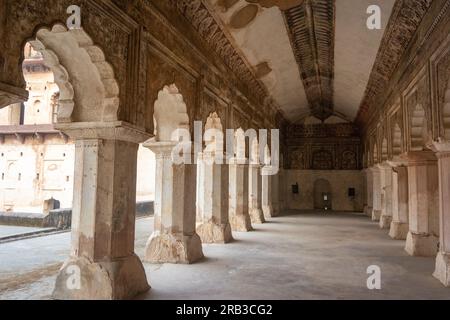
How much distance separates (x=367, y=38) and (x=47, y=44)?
7415mm

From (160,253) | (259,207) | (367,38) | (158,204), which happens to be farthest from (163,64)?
(259,207)

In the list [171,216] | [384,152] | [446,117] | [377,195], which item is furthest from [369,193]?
[171,216]

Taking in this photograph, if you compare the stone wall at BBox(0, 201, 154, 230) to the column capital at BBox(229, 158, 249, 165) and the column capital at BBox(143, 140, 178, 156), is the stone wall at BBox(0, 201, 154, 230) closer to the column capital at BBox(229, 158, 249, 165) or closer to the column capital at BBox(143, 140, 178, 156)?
the column capital at BBox(229, 158, 249, 165)

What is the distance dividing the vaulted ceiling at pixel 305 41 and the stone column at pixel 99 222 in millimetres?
3475

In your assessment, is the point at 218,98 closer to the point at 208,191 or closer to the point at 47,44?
the point at 208,191

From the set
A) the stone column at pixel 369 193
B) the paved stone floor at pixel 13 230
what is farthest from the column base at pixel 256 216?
the paved stone floor at pixel 13 230

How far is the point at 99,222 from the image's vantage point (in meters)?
5.14

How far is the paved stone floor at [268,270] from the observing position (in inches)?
217

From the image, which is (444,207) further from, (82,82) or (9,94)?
(9,94)

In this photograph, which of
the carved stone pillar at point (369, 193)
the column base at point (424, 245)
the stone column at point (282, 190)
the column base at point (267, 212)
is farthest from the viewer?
the stone column at point (282, 190)

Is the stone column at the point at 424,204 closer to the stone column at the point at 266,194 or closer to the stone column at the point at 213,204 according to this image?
the stone column at the point at 213,204

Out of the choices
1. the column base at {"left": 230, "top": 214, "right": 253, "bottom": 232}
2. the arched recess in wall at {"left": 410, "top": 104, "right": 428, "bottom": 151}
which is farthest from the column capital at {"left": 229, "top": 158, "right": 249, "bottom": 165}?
the arched recess in wall at {"left": 410, "top": 104, "right": 428, "bottom": 151}

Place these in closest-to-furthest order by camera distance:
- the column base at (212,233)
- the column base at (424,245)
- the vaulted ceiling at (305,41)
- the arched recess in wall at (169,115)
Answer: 1. the arched recess in wall at (169,115)
2. the vaulted ceiling at (305,41)
3. the column base at (424,245)
4. the column base at (212,233)

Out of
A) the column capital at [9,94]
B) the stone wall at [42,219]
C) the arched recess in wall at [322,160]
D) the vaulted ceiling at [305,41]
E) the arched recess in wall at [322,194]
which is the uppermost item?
the vaulted ceiling at [305,41]
